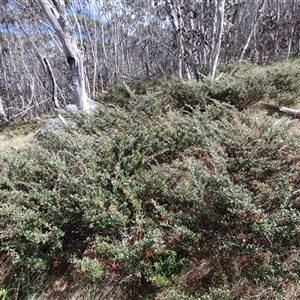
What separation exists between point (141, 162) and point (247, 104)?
9.39 ft

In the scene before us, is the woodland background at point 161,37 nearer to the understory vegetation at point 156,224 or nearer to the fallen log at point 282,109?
the fallen log at point 282,109

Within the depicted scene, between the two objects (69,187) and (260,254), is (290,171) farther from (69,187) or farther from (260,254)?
(69,187)

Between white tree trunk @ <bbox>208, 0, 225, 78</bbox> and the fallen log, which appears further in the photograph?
white tree trunk @ <bbox>208, 0, 225, 78</bbox>

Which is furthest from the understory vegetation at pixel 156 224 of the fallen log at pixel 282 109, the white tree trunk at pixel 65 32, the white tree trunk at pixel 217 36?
the white tree trunk at pixel 217 36

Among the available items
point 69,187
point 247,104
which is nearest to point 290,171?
point 69,187

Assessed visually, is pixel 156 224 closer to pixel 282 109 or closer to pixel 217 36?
pixel 282 109

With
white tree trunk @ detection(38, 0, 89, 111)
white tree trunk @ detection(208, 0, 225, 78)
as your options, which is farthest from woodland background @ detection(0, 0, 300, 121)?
white tree trunk @ detection(38, 0, 89, 111)

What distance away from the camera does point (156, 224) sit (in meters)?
1.61

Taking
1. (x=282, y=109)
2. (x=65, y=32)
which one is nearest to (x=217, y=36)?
(x=282, y=109)

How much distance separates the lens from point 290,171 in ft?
5.42

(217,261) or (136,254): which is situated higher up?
(136,254)

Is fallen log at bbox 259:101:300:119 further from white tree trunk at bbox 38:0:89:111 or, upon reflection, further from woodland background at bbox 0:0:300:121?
white tree trunk at bbox 38:0:89:111

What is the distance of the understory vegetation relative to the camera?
51.1 inches

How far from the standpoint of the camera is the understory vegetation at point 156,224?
1299 mm
